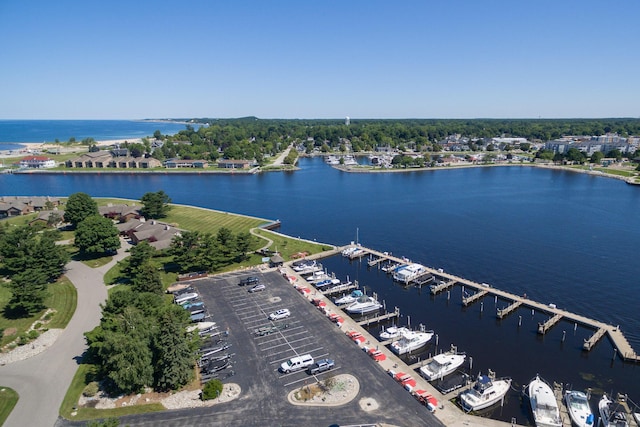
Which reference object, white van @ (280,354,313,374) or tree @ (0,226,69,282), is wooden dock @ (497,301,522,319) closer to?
white van @ (280,354,313,374)

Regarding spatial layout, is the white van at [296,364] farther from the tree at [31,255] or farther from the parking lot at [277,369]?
the tree at [31,255]

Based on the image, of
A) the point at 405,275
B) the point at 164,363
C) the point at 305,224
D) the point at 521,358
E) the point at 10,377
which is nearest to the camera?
the point at 164,363

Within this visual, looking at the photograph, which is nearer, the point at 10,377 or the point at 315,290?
the point at 10,377

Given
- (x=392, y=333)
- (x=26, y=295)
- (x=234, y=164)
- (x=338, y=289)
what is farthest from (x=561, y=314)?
(x=234, y=164)

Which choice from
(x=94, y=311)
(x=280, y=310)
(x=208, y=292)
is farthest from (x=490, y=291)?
(x=94, y=311)

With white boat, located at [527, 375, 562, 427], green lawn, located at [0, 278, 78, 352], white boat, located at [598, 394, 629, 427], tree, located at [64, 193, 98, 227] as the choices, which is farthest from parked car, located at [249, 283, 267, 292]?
tree, located at [64, 193, 98, 227]

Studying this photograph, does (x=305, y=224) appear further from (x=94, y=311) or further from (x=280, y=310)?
(x=94, y=311)

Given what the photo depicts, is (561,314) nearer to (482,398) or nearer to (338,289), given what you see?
(482,398)
